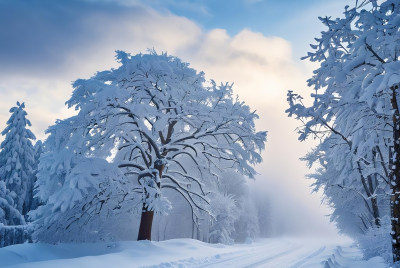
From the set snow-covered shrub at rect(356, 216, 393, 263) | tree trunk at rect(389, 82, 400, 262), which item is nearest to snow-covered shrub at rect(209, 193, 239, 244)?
snow-covered shrub at rect(356, 216, 393, 263)

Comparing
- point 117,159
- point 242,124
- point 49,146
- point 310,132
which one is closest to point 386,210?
point 242,124

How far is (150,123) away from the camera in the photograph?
12578 millimetres

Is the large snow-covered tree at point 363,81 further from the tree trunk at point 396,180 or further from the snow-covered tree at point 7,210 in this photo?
the snow-covered tree at point 7,210

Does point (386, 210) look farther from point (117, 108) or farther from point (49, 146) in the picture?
point (49, 146)

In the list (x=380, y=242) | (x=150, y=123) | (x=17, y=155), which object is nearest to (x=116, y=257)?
(x=150, y=123)

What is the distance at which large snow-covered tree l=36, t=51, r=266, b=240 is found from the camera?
935cm

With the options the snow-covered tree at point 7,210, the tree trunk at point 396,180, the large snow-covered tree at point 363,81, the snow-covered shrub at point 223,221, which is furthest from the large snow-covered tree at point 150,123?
the snow-covered shrub at point 223,221

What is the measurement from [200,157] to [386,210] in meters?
14.8

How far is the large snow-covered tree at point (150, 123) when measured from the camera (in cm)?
935

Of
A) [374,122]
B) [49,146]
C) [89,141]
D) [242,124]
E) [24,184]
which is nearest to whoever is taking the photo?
[374,122]

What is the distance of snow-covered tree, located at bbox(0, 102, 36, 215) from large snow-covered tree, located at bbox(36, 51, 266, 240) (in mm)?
19482

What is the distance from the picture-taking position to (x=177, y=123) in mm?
15234

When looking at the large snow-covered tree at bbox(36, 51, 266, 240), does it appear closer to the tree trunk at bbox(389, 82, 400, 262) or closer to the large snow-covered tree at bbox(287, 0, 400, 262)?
the large snow-covered tree at bbox(287, 0, 400, 262)

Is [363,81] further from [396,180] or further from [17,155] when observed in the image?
[17,155]
